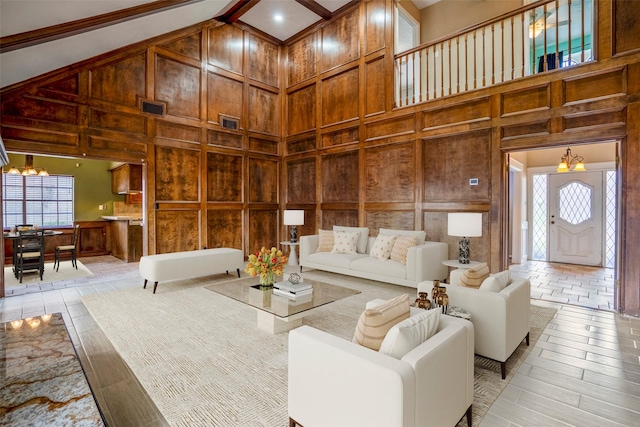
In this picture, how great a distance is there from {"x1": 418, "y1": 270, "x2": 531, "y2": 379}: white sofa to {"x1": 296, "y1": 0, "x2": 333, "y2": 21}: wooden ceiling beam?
5.94 metres

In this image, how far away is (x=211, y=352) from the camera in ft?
8.56

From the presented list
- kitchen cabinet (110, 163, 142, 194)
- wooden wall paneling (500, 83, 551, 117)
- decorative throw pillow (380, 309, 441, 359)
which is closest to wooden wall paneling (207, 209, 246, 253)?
kitchen cabinet (110, 163, 142, 194)

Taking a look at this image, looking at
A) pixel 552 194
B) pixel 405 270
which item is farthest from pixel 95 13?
pixel 552 194

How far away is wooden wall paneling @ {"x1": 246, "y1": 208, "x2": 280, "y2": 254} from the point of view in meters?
7.04

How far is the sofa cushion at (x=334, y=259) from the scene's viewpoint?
506 centimetres

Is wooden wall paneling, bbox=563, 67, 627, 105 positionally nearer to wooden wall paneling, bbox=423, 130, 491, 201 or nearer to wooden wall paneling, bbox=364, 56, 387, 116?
wooden wall paneling, bbox=423, 130, 491, 201

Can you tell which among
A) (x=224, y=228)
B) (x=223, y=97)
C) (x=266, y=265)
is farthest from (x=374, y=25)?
(x=266, y=265)

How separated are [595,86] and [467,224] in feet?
7.31

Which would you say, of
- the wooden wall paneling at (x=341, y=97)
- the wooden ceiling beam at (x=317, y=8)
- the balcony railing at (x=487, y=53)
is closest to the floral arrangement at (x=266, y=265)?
the balcony railing at (x=487, y=53)

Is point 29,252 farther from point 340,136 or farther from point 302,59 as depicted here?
point 302,59

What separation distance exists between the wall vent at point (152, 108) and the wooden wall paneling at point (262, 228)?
261cm

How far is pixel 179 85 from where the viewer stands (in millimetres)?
6012

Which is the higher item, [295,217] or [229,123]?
[229,123]

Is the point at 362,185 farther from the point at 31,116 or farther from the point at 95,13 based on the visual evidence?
the point at 31,116
